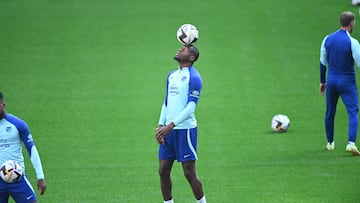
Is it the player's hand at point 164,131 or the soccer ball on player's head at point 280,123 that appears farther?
the soccer ball on player's head at point 280,123

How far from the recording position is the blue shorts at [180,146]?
11102 mm

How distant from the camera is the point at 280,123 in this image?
16.9 meters

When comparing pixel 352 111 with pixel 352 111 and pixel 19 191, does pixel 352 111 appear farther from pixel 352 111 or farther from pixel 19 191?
pixel 19 191

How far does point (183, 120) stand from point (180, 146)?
0.38 m

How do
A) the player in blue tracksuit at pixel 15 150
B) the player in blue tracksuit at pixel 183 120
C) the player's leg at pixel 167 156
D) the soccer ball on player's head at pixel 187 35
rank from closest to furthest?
the player in blue tracksuit at pixel 15 150, the player in blue tracksuit at pixel 183 120, the player's leg at pixel 167 156, the soccer ball on player's head at pixel 187 35

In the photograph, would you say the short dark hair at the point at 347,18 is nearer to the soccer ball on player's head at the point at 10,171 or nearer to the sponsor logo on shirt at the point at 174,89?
the sponsor logo on shirt at the point at 174,89

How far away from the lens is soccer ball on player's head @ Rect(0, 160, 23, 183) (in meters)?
9.70

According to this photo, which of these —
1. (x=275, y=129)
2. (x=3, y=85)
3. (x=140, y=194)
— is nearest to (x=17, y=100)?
(x=3, y=85)

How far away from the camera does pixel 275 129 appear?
17062 millimetres

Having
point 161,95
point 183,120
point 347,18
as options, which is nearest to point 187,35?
point 183,120

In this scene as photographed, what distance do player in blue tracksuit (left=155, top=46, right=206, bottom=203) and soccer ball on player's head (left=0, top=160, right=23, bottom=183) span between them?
81.1 inches

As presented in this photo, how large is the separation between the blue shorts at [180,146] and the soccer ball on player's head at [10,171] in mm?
2228

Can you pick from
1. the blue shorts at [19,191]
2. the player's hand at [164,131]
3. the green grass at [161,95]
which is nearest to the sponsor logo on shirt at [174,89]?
the player's hand at [164,131]

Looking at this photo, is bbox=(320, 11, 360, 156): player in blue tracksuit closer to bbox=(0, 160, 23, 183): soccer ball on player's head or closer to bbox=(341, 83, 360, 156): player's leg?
bbox=(341, 83, 360, 156): player's leg
